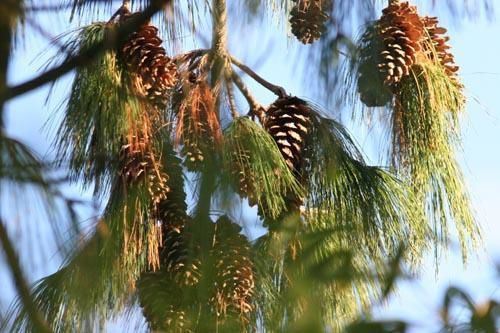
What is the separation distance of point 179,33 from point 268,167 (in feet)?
0.84

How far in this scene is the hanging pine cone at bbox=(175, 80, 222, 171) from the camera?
6.63 ft

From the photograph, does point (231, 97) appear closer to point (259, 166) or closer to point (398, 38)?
point (259, 166)

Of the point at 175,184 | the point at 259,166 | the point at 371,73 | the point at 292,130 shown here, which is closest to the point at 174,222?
the point at 175,184

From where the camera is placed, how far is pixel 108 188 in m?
2.12

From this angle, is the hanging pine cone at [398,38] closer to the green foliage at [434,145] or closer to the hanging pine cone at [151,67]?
the green foliage at [434,145]

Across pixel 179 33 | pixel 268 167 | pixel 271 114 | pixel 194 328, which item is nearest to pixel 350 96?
pixel 271 114

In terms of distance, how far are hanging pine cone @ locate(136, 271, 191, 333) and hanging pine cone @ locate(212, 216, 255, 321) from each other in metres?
0.06

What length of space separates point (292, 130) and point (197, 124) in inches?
12.3

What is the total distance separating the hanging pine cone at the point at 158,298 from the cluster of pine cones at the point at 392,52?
455mm

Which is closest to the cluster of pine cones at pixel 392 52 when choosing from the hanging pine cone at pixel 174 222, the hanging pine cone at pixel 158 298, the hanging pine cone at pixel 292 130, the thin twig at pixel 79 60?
the hanging pine cone at pixel 292 130

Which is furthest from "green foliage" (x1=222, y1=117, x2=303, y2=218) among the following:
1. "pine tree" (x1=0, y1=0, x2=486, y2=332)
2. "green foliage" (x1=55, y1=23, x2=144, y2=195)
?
"green foliage" (x1=55, y1=23, x2=144, y2=195)

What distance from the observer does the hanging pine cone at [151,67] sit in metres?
2.14

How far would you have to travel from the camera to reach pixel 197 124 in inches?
81.6

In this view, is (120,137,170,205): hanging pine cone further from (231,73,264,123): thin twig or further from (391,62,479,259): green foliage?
(391,62,479,259): green foliage
